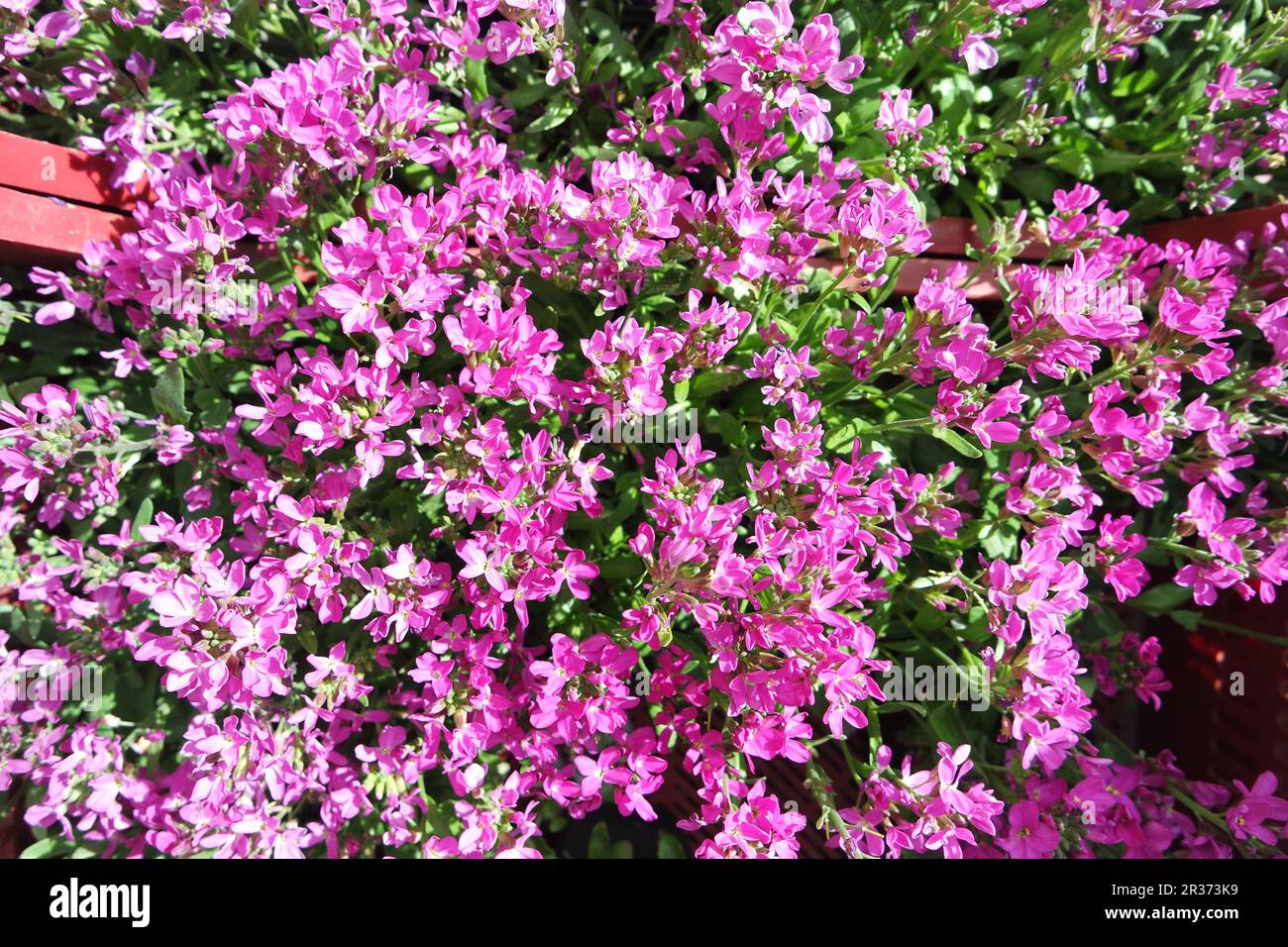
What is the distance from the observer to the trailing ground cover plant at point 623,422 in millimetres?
1520

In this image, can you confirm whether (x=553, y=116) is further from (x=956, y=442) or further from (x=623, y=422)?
(x=956, y=442)

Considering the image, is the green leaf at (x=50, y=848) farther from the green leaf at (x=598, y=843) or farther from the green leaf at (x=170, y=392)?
the green leaf at (x=598, y=843)

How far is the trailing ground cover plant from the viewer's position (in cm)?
152

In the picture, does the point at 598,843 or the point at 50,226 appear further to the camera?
the point at 598,843

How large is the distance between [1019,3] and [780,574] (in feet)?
4.13

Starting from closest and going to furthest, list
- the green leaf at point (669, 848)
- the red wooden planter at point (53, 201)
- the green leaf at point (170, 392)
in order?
the green leaf at point (170, 392)
the red wooden planter at point (53, 201)
the green leaf at point (669, 848)

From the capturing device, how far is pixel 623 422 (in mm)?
1562

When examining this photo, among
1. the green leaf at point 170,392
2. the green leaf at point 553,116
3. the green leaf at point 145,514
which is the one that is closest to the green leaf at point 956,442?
the green leaf at point 553,116

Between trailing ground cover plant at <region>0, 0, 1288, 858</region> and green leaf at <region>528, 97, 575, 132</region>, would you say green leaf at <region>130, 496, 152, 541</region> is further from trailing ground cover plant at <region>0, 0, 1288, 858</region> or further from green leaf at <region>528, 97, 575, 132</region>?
green leaf at <region>528, 97, 575, 132</region>

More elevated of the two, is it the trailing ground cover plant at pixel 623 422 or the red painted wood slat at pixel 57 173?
the red painted wood slat at pixel 57 173

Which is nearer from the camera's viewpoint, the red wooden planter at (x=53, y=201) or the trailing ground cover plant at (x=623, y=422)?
the trailing ground cover plant at (x=623, y=422)

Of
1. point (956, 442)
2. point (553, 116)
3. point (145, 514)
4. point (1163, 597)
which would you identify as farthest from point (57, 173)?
point (1163, 597)

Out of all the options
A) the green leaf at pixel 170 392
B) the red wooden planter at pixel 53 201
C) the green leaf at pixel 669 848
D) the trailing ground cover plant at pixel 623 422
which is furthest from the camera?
the green leaf at pixel 669 848
